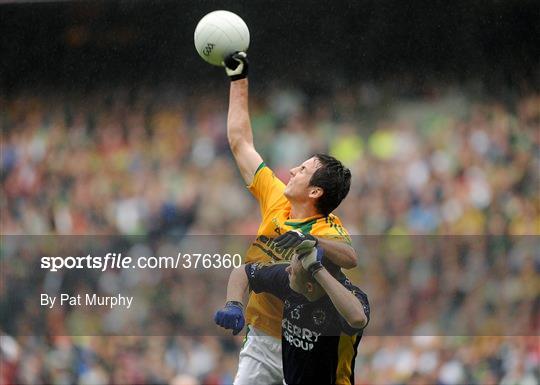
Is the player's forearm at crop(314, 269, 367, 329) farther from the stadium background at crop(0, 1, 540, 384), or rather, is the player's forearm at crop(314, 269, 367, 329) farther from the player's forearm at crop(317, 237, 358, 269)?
the stadium background at crop(0, 1, 540, 384)

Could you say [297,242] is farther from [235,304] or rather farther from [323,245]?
[235,304]

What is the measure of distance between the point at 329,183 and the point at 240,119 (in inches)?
26.9

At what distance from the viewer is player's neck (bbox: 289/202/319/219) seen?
4.59 meters

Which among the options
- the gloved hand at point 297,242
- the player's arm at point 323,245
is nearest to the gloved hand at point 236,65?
the player's arm at point 323,245

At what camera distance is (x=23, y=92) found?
10.3 meters

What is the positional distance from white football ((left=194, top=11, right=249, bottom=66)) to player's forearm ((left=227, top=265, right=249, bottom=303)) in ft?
3.82

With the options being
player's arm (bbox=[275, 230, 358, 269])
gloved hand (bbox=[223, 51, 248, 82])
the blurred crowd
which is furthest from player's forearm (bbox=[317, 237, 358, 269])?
the blurred crowd

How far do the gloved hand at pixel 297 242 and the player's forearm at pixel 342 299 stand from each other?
12 cm

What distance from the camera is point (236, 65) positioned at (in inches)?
197

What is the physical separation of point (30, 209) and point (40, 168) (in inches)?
17.4

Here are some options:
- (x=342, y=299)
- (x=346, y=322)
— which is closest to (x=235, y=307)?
(x=346, y=322)

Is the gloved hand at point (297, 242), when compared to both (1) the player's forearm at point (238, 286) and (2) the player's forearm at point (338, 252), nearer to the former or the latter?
(2) the player's forearm at point (338, 252)

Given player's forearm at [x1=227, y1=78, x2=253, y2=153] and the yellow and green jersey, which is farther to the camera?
player's forearm at [x1=227, y1=78, x2=253, y2=153]

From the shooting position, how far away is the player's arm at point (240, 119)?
16.1 ft
